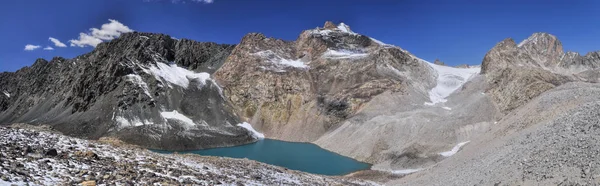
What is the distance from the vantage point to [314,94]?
114438 mm

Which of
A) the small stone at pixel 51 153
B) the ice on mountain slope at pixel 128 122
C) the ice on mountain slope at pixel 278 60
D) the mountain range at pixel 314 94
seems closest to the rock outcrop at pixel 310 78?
the ice on mountain slope at pixel 278 60

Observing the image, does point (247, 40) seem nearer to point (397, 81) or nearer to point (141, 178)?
point (397, 81)

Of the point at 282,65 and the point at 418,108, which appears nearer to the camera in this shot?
the point at 418,108

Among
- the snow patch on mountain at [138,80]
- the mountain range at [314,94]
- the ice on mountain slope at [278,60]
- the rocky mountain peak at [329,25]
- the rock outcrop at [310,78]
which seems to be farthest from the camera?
the rocky mountain peak at [329,25]

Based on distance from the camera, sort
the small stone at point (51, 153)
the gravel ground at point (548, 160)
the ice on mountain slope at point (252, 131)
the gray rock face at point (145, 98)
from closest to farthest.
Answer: the small stone at point (51, 153) → the gravel ground at point (548, 160) → the gray rock face at point (145, 98) → the ice on mountain slope at point (252, 131)

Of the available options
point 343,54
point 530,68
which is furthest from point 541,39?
point 343,54

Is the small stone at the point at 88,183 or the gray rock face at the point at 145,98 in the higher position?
the gray rock face at the point at 145,98

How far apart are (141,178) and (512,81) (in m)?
82.3

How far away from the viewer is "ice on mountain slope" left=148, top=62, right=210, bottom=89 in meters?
123

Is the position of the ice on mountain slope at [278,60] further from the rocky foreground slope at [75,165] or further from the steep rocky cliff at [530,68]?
the rocky foreground slope at [75,165]

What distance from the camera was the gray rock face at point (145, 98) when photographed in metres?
98.4

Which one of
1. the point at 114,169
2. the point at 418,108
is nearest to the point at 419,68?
the point at 418,108

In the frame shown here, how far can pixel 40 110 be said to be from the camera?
463ft

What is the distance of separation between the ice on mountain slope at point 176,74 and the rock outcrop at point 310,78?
6641 mm
